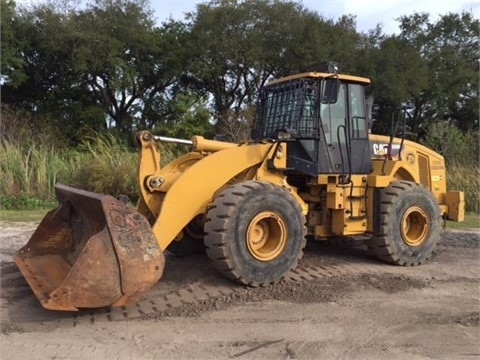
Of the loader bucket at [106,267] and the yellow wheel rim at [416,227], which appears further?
the yellow wheel rim at [416,227]

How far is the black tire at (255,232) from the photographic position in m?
5.95

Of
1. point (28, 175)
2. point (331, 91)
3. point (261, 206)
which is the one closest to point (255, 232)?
point (261, 206)

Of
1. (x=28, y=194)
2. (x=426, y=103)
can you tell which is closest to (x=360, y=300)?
(x=28, y=194)

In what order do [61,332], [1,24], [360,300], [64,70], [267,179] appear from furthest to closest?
[64,70], [1,24], [267,179], [360,300], [61,332]

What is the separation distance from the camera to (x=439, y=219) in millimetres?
8078

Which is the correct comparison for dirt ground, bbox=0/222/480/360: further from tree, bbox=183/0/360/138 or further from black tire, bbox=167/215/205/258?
tree, bbox=183/0/360/138

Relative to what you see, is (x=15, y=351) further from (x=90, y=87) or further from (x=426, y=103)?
(x=426, y=103)

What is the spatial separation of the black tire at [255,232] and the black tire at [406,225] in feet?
5.04

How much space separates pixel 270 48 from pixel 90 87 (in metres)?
9.59

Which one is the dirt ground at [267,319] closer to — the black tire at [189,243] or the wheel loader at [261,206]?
the black tire at [189,243]

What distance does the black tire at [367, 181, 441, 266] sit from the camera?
24.7 ft

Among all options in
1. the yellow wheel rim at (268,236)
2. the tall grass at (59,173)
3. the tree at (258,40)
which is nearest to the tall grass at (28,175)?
the tall grass at (59,173)

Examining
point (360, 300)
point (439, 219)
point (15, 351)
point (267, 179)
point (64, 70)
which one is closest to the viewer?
point (15, 351)

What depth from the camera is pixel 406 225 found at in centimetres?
797
